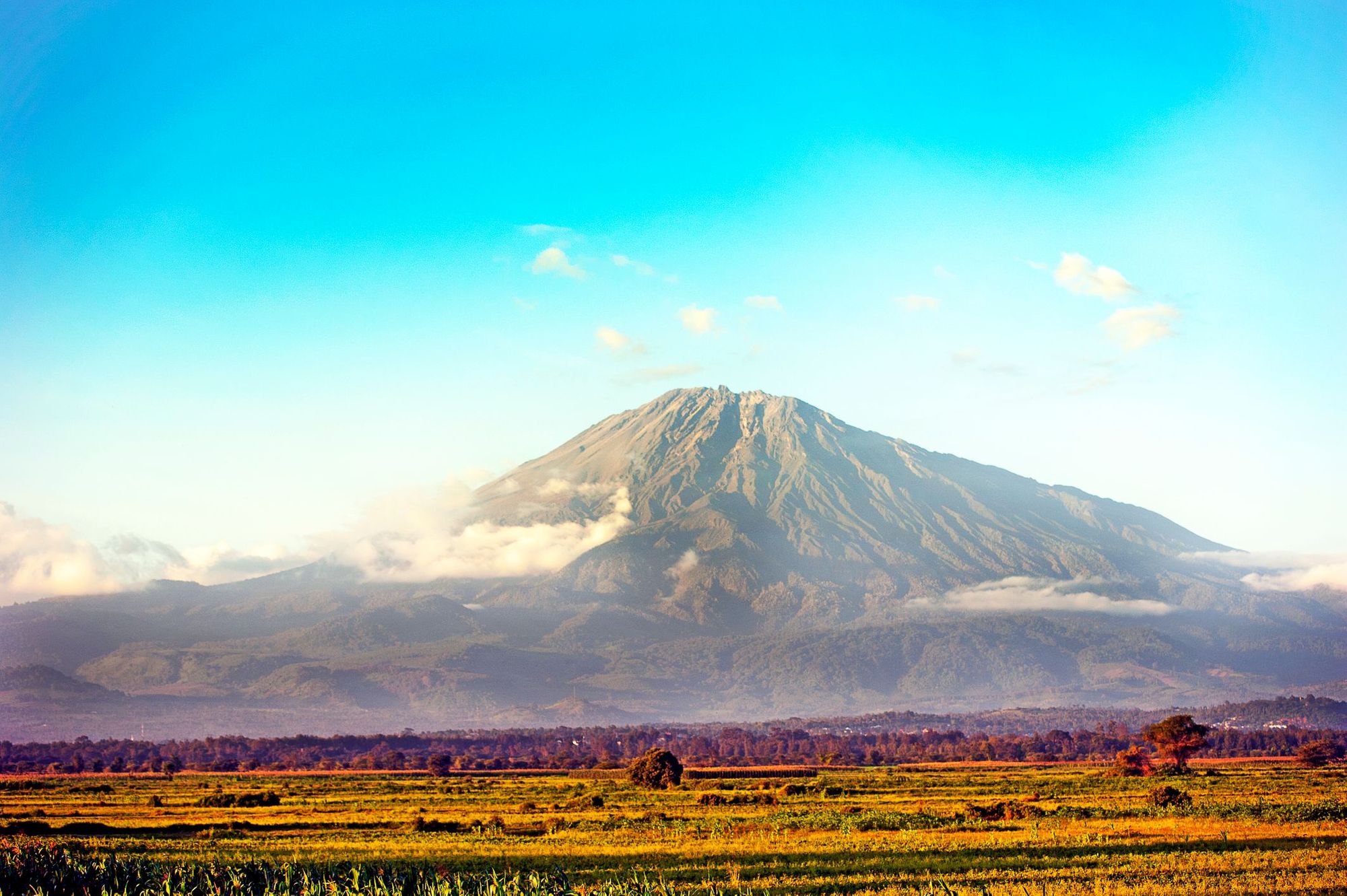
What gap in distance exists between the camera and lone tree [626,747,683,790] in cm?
6169

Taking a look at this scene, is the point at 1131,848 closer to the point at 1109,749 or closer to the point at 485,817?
the point at 485,817

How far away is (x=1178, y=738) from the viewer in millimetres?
73688

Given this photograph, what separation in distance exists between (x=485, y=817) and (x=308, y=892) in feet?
75.1

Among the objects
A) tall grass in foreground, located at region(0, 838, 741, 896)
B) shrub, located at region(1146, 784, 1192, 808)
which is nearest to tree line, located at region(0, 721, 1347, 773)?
shrub, located at region(1146, 784, 1192, 808)

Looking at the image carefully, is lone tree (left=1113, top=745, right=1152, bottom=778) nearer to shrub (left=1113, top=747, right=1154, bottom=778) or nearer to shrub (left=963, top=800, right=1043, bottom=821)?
shrub (left=1113, top=747, right=1154, bottom=778)

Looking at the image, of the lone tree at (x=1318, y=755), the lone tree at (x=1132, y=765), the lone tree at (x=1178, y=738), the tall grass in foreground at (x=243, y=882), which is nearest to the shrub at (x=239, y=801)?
the tall grass in foreground at (x=243, y=882)

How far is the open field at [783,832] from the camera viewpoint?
2448cm

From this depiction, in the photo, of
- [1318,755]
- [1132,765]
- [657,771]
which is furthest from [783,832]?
[1318,755]

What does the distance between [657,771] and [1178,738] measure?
1339 inches

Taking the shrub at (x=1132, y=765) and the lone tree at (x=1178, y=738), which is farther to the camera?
the lone tree at (x=1178, y=738)

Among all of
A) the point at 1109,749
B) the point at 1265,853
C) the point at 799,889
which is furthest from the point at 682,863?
the point at 1109,749

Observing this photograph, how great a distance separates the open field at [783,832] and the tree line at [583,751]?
40217 millimetres

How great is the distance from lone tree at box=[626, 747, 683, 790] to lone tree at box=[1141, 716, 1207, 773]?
3161 centimetres

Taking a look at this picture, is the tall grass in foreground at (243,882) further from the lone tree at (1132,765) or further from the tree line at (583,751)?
the tree line at (583,751)
